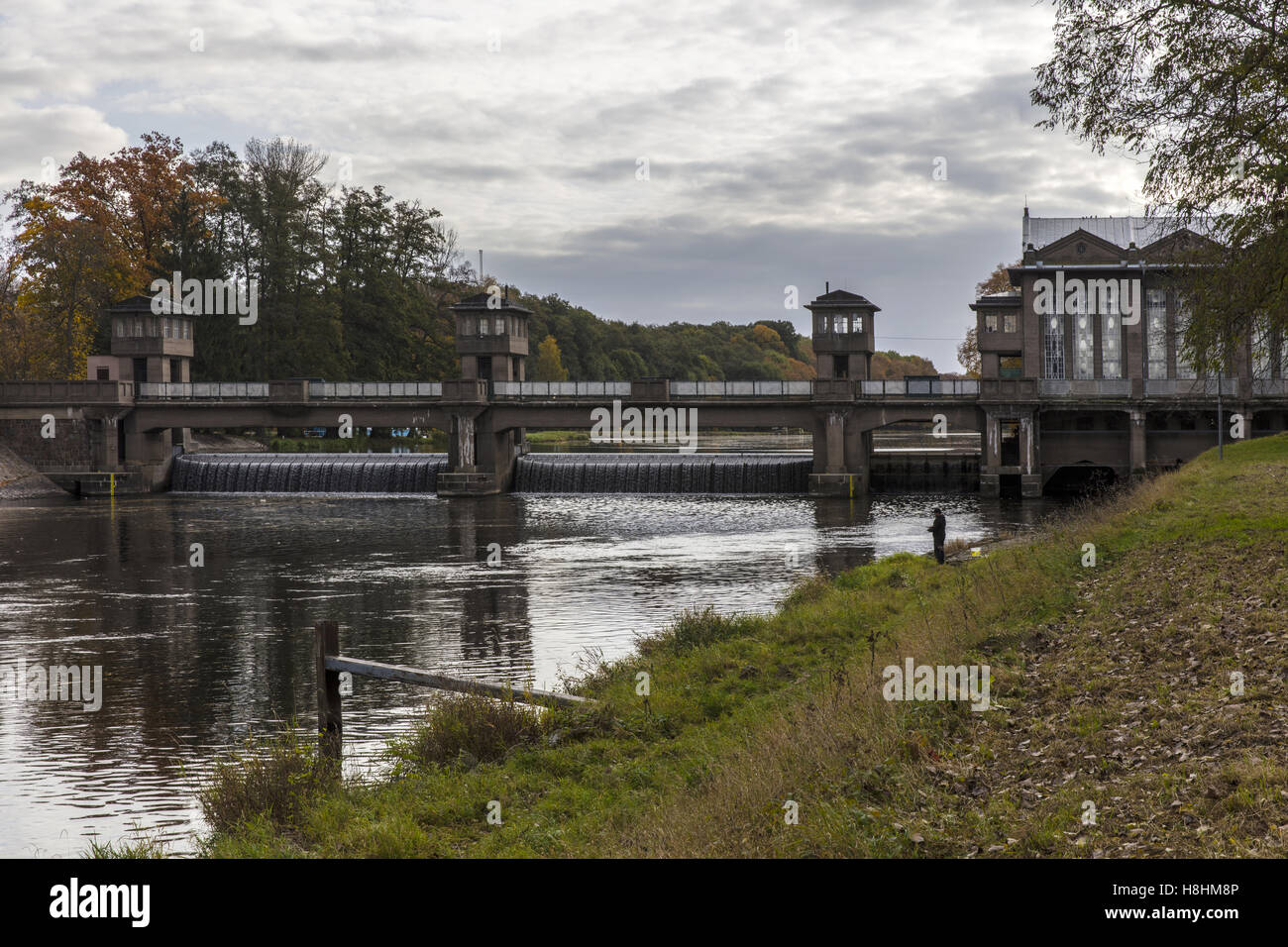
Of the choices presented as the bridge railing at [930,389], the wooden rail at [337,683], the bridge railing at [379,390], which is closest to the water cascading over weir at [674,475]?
the bridge railing at [930,389]

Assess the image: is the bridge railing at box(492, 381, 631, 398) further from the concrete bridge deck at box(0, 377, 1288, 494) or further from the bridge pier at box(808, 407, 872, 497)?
the bridge pier at box(808, 407, 872, 497)

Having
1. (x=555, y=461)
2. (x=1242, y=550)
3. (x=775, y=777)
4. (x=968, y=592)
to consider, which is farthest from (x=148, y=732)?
(x=555, y=461)

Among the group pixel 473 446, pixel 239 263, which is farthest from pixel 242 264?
pixel 473 446

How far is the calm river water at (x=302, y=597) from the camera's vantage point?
17750 millimetres

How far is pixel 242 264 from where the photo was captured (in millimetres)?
99625

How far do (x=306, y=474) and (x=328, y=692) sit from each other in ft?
187

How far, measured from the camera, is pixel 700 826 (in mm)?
10516

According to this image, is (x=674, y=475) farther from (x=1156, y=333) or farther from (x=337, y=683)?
(x=337, y=683)

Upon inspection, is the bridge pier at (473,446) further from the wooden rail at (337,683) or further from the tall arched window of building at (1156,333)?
the wooden rail at (337,683)

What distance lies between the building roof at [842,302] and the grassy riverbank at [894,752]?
49.7 metres

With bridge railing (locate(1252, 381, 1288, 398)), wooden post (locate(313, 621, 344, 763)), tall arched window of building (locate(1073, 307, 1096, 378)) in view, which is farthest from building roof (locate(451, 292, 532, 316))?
wooden post (locate(313, 621, 344, 763))

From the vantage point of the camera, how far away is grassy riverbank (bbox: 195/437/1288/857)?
9719mm

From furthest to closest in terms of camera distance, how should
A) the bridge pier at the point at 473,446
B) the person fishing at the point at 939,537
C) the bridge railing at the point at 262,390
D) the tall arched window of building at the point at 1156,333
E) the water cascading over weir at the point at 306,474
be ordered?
the bridge railing at the point at 262,390 < the tall arched window of building at the point at 1156,333 < the water cascading over weir at the point at 306,474 < the bridge pier at the point at 473,446 < the person fishing at the point at 939,537
